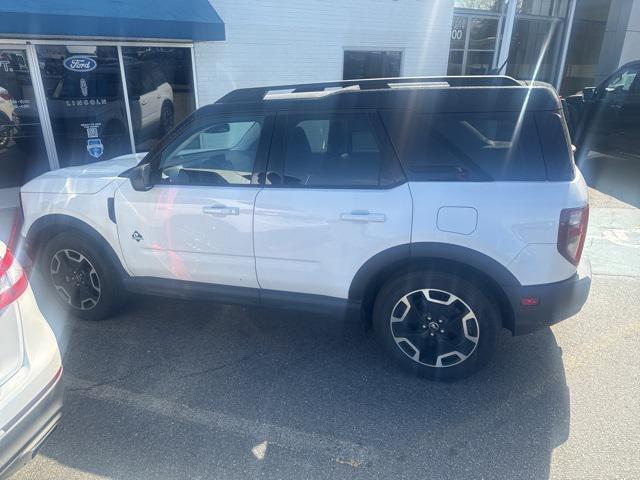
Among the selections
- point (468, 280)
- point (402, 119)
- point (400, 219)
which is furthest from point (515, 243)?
point (402, 119)

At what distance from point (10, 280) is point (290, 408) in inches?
65.7

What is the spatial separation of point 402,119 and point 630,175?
25.3ft

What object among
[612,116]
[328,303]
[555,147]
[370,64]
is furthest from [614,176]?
[328,303]

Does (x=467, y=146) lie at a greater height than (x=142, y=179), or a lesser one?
greater

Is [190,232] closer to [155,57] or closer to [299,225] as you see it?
[299,225]

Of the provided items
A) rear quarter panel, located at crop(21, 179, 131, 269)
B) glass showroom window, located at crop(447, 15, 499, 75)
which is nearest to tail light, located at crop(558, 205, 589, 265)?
rear quarter panel, located at crop(21, 179, 131, 269)

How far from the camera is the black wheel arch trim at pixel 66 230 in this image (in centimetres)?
361

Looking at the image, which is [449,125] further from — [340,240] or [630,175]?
[630,175]

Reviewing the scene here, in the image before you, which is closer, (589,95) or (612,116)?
(612,116)

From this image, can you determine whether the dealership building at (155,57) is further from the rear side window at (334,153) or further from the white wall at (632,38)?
the white wall at (632,38)

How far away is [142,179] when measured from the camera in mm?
3350

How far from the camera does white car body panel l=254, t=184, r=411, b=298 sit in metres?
2.86

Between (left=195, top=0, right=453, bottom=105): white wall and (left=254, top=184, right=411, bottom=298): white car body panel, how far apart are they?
6.15m

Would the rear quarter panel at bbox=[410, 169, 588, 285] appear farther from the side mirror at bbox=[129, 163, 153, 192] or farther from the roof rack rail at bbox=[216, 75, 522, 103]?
the side mirror at bbox=[129, 163, 153, 192]
